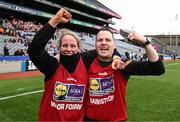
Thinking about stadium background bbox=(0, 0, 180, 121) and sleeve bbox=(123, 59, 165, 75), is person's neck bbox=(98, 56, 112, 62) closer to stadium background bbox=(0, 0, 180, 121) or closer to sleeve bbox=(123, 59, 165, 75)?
sleeve bbox=(123, 59, 165, 75)

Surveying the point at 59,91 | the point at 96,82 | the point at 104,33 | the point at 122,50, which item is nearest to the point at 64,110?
the point at 59,91

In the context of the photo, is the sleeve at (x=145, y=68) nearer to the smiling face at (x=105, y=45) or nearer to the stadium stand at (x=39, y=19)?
the smiling face at (x=105, y=45)

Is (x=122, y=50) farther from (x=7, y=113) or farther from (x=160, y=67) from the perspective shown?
(x=160, y=67)

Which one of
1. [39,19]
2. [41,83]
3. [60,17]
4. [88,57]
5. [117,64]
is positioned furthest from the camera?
[39,19]

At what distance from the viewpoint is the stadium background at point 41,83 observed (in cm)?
905

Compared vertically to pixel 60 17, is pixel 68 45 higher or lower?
lower

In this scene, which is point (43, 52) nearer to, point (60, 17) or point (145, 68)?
point (60, 17)

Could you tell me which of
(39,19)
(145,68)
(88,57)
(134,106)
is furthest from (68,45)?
(39,19)

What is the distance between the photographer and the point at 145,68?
3.65 m

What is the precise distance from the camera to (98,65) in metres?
3.77

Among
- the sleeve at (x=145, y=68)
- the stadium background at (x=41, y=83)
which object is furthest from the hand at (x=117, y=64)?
the stadium background at (x=41, y=83)

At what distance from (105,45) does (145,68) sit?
0.50m

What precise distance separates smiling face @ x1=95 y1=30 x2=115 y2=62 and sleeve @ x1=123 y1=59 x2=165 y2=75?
254mm

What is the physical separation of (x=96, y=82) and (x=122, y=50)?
183 feet
